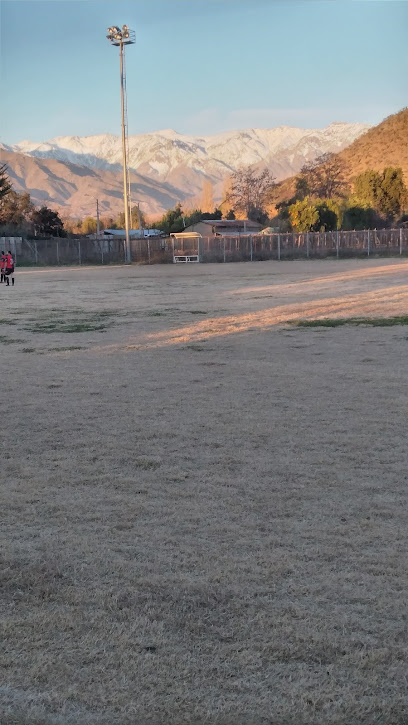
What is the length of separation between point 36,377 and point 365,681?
7512 millimetres

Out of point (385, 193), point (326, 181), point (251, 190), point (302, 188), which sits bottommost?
point (385, 193)

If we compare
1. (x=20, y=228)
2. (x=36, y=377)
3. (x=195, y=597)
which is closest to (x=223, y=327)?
(x=36, y=377)

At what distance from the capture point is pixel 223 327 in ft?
48.9

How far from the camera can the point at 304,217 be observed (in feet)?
241

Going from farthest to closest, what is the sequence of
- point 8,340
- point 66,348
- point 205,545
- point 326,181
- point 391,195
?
point 326,181, point 391,195, point 8,340, point 66,348, point 205,545

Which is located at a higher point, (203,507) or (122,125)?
(122,125)

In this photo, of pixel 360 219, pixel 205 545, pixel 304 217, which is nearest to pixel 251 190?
pixel 360 219

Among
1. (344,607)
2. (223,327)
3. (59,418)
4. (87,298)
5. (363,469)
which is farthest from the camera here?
(87,298)

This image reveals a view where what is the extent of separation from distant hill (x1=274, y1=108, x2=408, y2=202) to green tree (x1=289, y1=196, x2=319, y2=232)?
40014mm

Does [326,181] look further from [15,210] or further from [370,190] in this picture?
[15,210]

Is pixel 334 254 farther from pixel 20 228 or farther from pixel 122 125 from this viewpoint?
pixel 20 228

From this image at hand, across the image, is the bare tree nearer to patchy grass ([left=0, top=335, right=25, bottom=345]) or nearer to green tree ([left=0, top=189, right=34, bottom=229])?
green tree ([left=0, top=189, right=34, bottom=229])

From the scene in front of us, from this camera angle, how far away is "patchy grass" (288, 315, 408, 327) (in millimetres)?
14909

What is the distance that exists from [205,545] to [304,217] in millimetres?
71344
